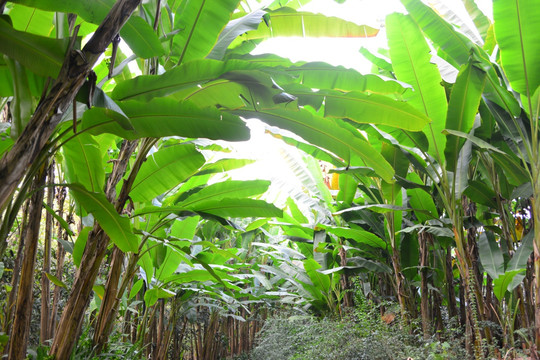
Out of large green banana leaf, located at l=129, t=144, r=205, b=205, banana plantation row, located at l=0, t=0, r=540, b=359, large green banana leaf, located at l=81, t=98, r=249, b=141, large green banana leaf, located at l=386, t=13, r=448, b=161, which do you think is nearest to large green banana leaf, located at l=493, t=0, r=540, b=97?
banana plantation row, located at l=0, t=0, r=540, b=359

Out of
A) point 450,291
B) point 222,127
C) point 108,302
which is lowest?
point 450,291

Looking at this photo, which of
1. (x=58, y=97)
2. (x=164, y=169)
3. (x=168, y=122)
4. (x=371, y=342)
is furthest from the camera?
(x=371, y=342)

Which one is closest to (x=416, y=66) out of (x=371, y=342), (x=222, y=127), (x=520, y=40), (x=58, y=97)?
(x=520, y=40)

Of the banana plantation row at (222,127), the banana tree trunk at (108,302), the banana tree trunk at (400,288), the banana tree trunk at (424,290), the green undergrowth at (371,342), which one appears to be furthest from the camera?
the banana tree trunk at (400,288)

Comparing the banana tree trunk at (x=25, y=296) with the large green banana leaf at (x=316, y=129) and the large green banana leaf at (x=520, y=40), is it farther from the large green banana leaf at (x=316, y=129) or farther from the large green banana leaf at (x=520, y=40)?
the large green banana leaf at (x=520, y=40)

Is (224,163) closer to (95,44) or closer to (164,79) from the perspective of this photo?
(164,79)

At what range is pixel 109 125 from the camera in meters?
1.22

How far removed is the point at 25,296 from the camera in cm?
141

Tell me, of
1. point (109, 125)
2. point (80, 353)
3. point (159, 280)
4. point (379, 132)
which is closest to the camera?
point (109, 125)

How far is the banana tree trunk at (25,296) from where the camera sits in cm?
139

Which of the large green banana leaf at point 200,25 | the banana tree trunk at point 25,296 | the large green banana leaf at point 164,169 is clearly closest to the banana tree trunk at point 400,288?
the large green banana leaf at point 164,169

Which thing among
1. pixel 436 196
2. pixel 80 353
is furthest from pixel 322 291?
pixel 80 353

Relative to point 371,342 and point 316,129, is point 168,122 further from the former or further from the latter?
point 371,342

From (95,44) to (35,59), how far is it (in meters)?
0.20
